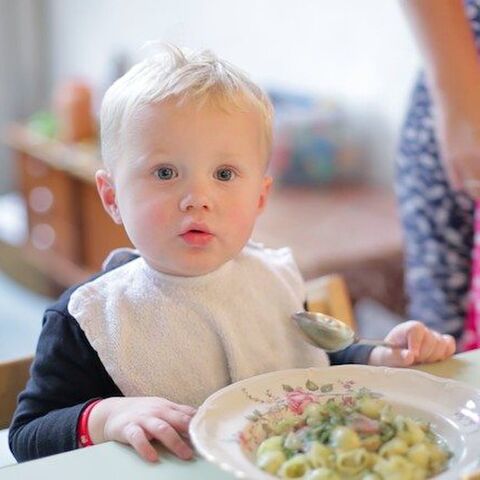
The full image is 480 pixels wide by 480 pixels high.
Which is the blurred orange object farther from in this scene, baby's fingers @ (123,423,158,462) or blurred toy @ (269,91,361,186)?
baby's fingers @ (123,423,158,462)

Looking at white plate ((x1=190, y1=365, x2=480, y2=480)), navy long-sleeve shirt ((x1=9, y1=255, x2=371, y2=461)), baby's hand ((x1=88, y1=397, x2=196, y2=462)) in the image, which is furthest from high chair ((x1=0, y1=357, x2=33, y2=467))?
white plate ((x1=190, y1=365, x2=480, y2=480))

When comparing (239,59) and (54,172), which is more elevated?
(239,59)

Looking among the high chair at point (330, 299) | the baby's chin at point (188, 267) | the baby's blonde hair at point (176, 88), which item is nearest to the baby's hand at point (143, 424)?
the baby's chin at point (188, 267)

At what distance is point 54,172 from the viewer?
3174mm

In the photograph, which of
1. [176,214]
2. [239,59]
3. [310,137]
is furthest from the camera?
[239,59]

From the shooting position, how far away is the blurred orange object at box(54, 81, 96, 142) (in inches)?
125

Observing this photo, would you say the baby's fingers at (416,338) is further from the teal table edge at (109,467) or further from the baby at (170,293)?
the teal table edge at (109,467)

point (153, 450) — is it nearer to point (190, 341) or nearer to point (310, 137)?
point (190, 341)

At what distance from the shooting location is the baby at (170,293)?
95 centimetres

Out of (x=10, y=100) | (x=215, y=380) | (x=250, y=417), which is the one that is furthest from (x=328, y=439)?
(x=10, y=100)

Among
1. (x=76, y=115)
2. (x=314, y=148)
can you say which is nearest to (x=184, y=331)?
(x=314, y=148)

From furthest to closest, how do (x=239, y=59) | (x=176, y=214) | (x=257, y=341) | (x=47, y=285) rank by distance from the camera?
(x=47, y=285) → (x=239, y=59) → (x=257, y=341) → (x=176, y=214)

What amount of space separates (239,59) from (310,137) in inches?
24.6

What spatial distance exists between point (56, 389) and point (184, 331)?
14cm
